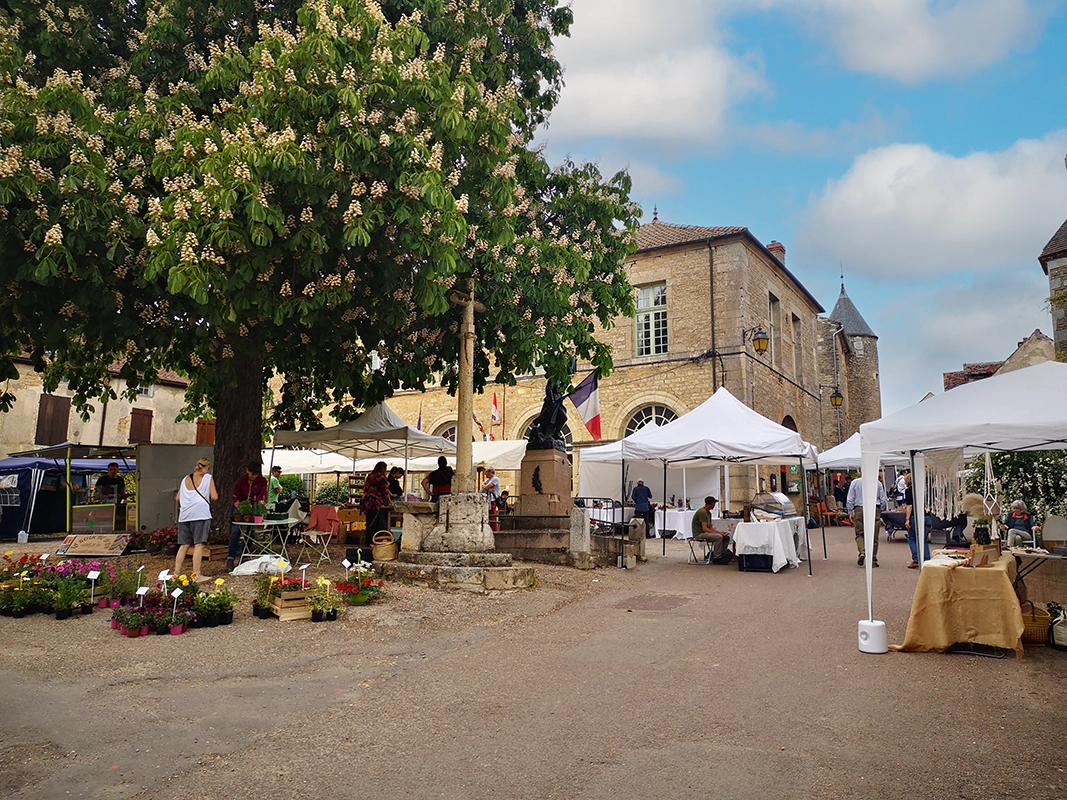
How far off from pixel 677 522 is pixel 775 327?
35.4ft

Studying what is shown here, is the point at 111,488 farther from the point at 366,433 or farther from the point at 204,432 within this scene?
the point at 366,433

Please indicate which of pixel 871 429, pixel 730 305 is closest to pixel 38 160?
pixel 871 429

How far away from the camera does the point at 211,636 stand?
6805mm

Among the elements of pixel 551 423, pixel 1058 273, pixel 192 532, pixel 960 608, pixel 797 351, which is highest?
pixel 797 351

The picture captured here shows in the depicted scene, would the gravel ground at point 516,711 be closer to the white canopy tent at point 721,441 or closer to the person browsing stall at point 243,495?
the person browsing stall at point 243,495

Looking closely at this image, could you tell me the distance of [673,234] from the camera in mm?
25609

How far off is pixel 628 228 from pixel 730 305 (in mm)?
11348

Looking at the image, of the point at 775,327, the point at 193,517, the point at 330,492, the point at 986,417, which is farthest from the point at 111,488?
the point at 775,327

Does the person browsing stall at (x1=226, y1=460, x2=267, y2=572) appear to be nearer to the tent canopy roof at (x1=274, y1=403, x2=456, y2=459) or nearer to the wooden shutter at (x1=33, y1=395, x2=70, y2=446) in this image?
the tent canopy roof at (x1=274, y1=403, x2=456, y2=459)

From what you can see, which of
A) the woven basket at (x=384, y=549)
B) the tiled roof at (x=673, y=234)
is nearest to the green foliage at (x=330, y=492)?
the tiled roof at (x=673, y=234)

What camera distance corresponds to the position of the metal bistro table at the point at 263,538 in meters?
10.1

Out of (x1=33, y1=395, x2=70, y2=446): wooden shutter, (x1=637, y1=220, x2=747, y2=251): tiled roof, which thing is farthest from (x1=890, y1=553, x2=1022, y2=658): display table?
(x1=33, y1=395, x2=70, y2=446): wooden shutter

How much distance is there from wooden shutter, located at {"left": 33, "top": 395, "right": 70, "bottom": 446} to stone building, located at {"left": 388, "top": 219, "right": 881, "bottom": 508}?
430 inches

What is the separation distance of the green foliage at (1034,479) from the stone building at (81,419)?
69.4ft
